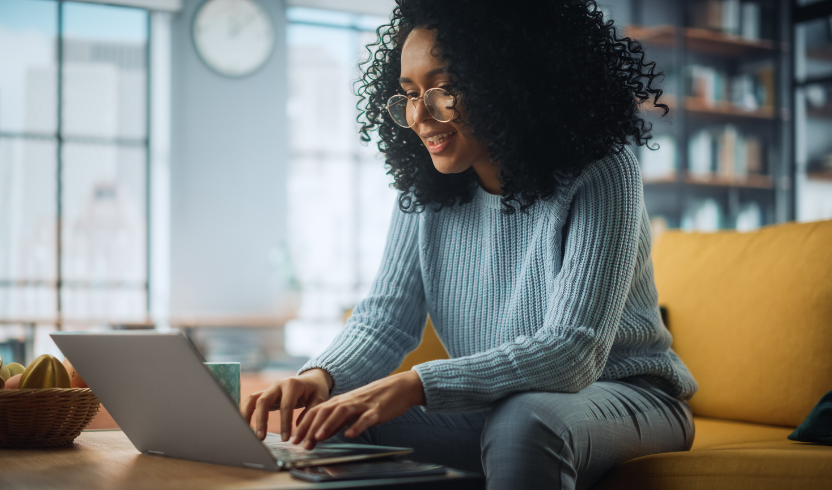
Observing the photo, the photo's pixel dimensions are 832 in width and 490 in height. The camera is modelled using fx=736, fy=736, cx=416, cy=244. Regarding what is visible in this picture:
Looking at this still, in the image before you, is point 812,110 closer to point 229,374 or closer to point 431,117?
point 431,117

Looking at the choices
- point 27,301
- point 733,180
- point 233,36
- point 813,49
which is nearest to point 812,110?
point 813,49

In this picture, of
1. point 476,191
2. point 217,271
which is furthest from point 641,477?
point 217,271

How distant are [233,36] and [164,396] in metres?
4.44

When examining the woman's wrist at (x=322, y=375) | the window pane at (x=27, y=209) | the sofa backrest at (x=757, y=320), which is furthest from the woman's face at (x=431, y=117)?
the window pane at (x=27, y=209)

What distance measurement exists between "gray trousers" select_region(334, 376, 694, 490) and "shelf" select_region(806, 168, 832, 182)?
13.4ft

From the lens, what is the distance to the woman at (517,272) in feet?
3.07

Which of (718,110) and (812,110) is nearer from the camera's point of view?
(812,110)

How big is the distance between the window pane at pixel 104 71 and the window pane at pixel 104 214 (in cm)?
15

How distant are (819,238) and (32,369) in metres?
1.44

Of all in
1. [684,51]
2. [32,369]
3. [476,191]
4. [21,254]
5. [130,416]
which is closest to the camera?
[130,416]

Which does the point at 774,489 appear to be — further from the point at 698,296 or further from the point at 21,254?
the point at 21,254

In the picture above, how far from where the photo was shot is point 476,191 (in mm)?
1338

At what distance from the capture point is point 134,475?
0.76 meters

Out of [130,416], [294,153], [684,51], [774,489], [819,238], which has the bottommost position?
[774,489]
